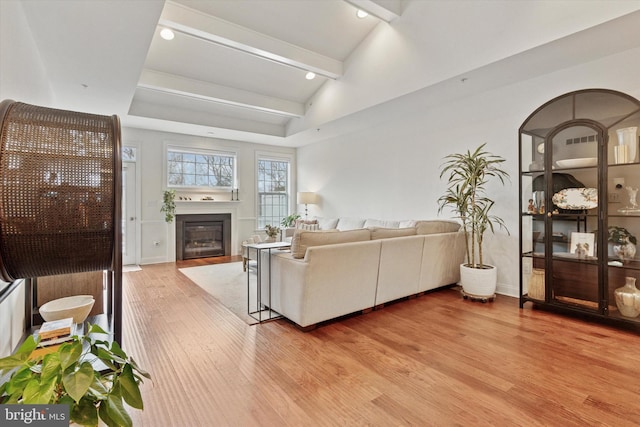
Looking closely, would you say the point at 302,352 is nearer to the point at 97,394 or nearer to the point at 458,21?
the point at 97,394

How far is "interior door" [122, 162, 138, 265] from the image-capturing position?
6.02 metres

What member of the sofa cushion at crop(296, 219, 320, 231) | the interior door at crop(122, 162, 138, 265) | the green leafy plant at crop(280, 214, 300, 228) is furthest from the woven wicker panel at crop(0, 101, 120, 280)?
the green leafy plant at crop(280, 214, 300, 228)

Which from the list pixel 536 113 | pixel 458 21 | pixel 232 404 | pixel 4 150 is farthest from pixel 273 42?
pixel 232 404

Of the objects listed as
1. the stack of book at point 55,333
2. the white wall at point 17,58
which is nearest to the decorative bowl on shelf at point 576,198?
the stack of book at point 55,333

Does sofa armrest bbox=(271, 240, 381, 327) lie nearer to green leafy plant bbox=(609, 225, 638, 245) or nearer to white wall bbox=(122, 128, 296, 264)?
green leafy plant bbox=(609, 225, 638, 245)

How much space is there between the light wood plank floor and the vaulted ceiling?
272cm

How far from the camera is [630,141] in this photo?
9.25 ft

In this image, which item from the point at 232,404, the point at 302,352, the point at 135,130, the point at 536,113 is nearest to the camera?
the point at 232,404

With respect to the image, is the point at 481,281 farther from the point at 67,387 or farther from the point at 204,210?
the point at 204,210

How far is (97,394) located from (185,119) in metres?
5.86

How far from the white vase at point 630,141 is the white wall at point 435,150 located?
589 mm

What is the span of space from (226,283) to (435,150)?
3.85 metres

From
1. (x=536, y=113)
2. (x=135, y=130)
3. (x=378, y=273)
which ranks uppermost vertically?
(x=135, y=130)

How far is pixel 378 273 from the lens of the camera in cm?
336
